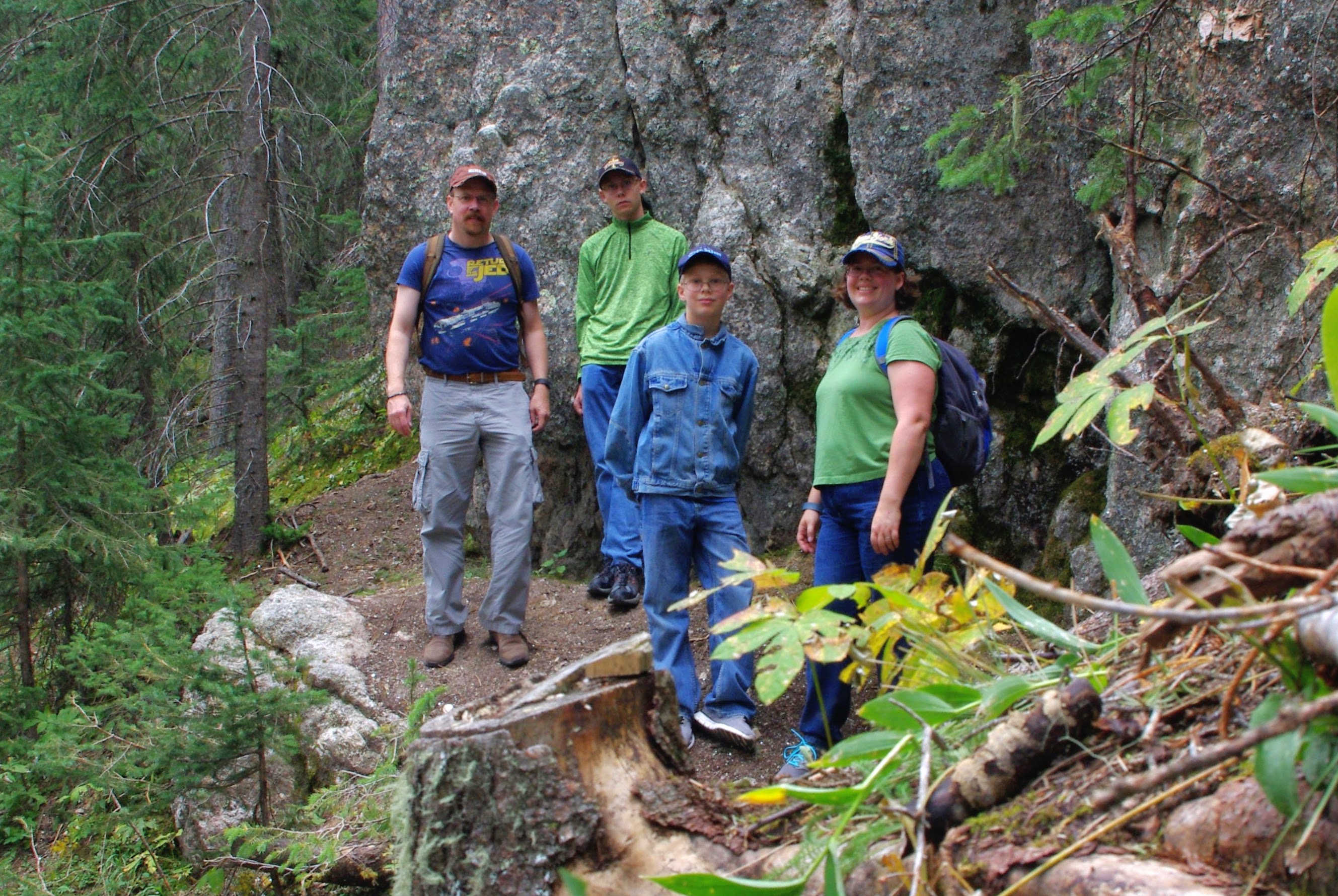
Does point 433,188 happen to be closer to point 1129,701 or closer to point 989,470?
point 989,470

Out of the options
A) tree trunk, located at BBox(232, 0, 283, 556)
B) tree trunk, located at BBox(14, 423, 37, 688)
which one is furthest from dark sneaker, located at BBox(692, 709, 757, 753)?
tree trunk, located at BBox(232, 0, 283, 556)

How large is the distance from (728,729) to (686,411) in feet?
4.80

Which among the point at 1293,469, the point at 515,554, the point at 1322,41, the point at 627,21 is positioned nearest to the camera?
the point at 1293,469

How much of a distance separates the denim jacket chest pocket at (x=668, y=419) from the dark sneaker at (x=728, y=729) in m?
1.17

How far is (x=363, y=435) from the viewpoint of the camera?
10.8m

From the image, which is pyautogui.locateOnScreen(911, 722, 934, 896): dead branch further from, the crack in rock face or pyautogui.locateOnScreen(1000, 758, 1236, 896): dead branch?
the crack in rock face

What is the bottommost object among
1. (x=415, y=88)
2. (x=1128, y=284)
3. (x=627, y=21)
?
(x=1128, y=284)

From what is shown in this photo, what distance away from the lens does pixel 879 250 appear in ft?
12.7

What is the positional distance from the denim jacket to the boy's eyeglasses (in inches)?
7.5

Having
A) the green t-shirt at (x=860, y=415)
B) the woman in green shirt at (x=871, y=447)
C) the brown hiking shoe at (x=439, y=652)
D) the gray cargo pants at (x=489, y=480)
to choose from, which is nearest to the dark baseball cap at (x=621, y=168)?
the gray cargo pants at (x=489, y=480)

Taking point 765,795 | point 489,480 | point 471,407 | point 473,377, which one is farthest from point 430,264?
point 765,795

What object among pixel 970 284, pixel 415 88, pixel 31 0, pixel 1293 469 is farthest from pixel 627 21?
pixel 1293 469

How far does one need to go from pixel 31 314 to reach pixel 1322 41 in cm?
745

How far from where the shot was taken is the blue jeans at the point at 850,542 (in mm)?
3895
